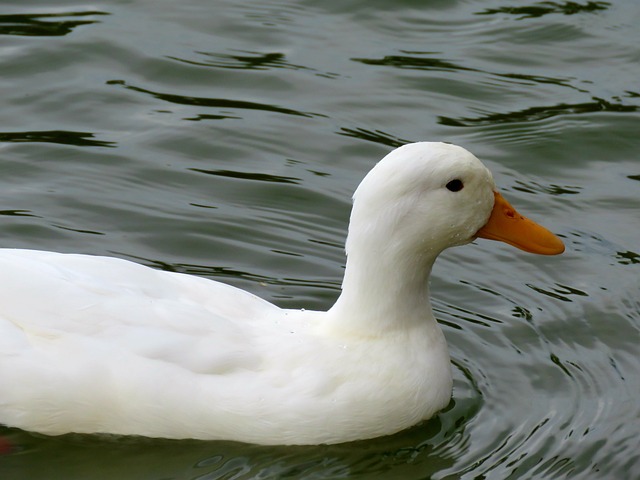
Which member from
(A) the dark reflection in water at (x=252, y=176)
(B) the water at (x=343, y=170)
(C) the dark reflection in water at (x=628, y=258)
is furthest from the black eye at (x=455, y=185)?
(A) the dark reflection in water at (x=252, y=176)

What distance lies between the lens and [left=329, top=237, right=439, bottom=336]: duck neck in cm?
610

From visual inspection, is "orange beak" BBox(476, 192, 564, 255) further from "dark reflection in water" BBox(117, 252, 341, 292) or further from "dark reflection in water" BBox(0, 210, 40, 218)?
"dark reflection in water" BBox(0, 210, 40, 218)

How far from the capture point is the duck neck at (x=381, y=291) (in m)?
6.10

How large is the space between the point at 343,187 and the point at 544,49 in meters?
3.04

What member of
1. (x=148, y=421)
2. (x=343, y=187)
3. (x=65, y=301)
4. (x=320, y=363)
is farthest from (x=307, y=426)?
(x=343, y=187)

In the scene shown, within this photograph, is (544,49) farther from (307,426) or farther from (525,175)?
(307,426)

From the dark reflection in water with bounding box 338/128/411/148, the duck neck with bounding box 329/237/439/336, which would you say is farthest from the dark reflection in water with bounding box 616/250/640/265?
the duck neck with bounding box 329/237/439/336

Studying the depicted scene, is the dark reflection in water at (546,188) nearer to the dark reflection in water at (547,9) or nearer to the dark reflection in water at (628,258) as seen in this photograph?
the dark reflection in water at (628,258)

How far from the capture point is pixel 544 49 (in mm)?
11078

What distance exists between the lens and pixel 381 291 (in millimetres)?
6160

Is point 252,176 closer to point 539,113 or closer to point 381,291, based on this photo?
point 539,113

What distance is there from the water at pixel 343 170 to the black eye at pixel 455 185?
1174 millimetres

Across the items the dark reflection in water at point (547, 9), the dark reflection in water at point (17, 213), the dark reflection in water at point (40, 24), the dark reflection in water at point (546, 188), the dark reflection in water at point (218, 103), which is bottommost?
the dark reflection in water at point (17, 213)

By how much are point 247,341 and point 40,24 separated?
5896 mm
